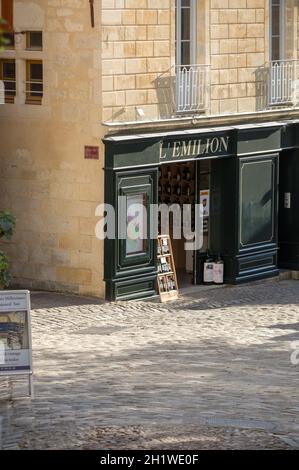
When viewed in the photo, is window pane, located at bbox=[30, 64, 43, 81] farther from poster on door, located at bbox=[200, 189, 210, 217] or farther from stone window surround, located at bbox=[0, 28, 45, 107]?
poster on door, located at bbox=[200, 189, 210, 217]

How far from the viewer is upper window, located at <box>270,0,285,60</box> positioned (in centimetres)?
2432

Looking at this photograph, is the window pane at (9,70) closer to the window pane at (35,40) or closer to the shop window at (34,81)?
the shop window at (34,81)

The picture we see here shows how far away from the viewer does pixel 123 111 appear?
822 inches

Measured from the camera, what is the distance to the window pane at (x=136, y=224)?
834 inches

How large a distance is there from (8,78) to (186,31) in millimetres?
3146

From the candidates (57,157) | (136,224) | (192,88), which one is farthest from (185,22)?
(136,224)

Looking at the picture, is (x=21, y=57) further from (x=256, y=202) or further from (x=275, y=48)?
(x=275, y=48)

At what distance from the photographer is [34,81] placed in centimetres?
2139

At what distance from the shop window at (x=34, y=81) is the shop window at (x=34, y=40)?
224 mm

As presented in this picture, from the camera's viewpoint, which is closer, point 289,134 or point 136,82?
point 136,82

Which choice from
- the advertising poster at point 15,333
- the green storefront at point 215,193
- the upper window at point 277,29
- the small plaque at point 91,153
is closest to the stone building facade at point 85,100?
the small plaque at point 91,153
